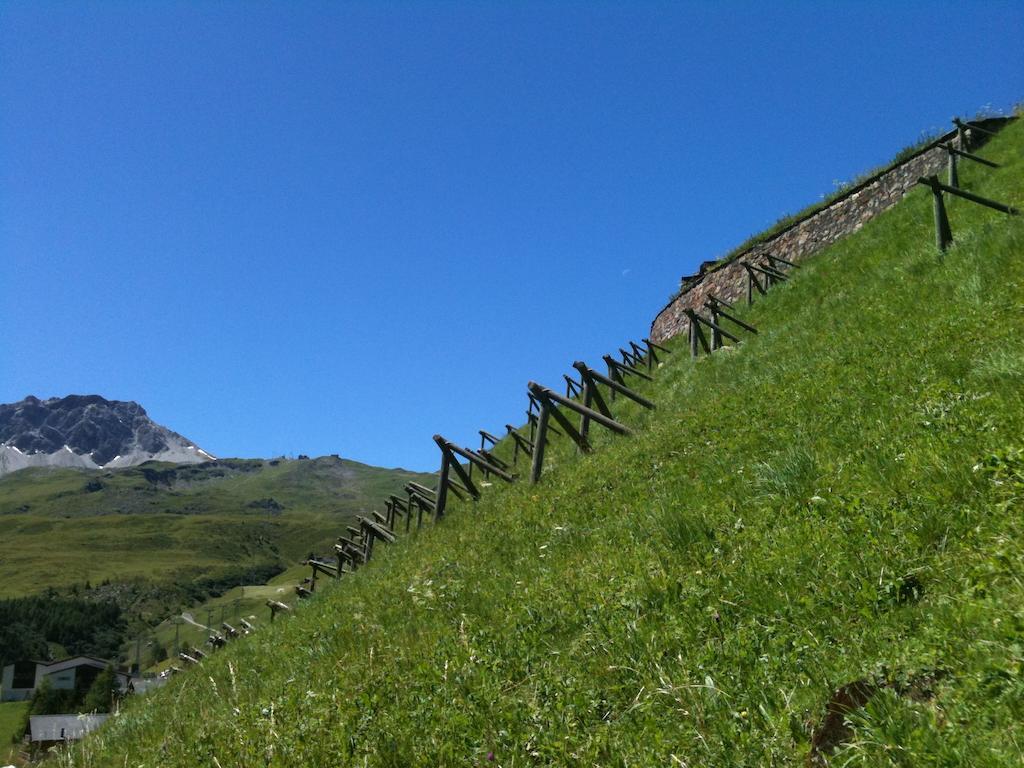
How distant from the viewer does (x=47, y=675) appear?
178 m

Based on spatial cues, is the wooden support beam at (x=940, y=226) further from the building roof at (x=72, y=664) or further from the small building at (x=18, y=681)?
the small building at (x=18, y=681)

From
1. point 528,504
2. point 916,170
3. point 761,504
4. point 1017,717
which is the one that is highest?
point 916,170

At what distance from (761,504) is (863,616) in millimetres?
2215

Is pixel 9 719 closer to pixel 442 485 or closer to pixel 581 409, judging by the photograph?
pixel 442 485

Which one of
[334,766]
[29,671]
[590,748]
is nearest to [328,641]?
[334,766]

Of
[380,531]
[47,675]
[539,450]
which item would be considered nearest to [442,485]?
[539,450]

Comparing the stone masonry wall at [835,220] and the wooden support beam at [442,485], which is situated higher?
the stone masonry wall at [835,220]

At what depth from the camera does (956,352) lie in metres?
7.81

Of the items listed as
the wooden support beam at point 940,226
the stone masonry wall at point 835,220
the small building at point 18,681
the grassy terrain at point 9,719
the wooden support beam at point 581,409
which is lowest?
the grassy terrain at point 9,719

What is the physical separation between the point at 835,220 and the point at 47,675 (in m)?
213

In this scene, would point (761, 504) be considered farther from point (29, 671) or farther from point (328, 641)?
point (29, 671)

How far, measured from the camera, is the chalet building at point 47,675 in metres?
178

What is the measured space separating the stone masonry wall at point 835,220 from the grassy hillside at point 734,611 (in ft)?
49.9

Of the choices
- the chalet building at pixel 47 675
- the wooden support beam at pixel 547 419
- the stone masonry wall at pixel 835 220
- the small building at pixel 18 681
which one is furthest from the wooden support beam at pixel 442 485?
the small building at pixel 18 681
